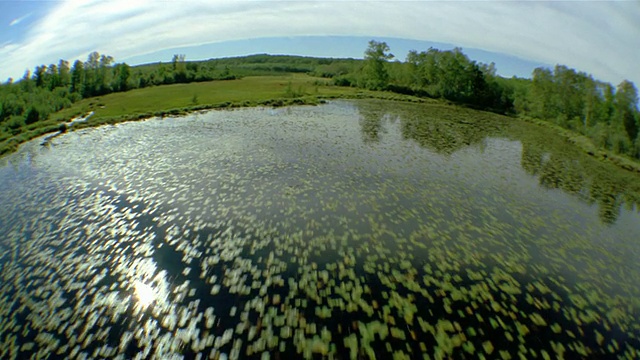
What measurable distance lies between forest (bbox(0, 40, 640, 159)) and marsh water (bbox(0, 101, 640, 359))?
4016 centimetres

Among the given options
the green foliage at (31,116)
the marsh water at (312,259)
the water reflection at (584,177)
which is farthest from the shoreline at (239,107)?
the marsh water at (312,259)

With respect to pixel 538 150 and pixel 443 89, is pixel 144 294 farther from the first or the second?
pixel 443 89

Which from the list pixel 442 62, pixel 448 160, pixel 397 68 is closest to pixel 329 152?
pixel 448 160

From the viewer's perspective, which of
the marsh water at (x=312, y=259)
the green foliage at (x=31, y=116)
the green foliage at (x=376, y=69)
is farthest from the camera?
the green foliage at (x=376, y=69)

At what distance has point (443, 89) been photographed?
338 ft

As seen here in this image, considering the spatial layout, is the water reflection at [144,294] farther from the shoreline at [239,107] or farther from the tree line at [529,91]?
the tree line at [529,91]

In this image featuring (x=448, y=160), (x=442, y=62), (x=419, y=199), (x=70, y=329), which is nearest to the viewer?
(x=70, y=329)

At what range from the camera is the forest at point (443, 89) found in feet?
209

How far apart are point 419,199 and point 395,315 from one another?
471 inches

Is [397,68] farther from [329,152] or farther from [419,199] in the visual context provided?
[419,199]

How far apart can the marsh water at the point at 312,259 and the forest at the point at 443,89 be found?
40164 mm

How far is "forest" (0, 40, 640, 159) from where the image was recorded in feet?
209

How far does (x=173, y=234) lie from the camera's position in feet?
56.2

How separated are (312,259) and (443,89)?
104972 millimetres
